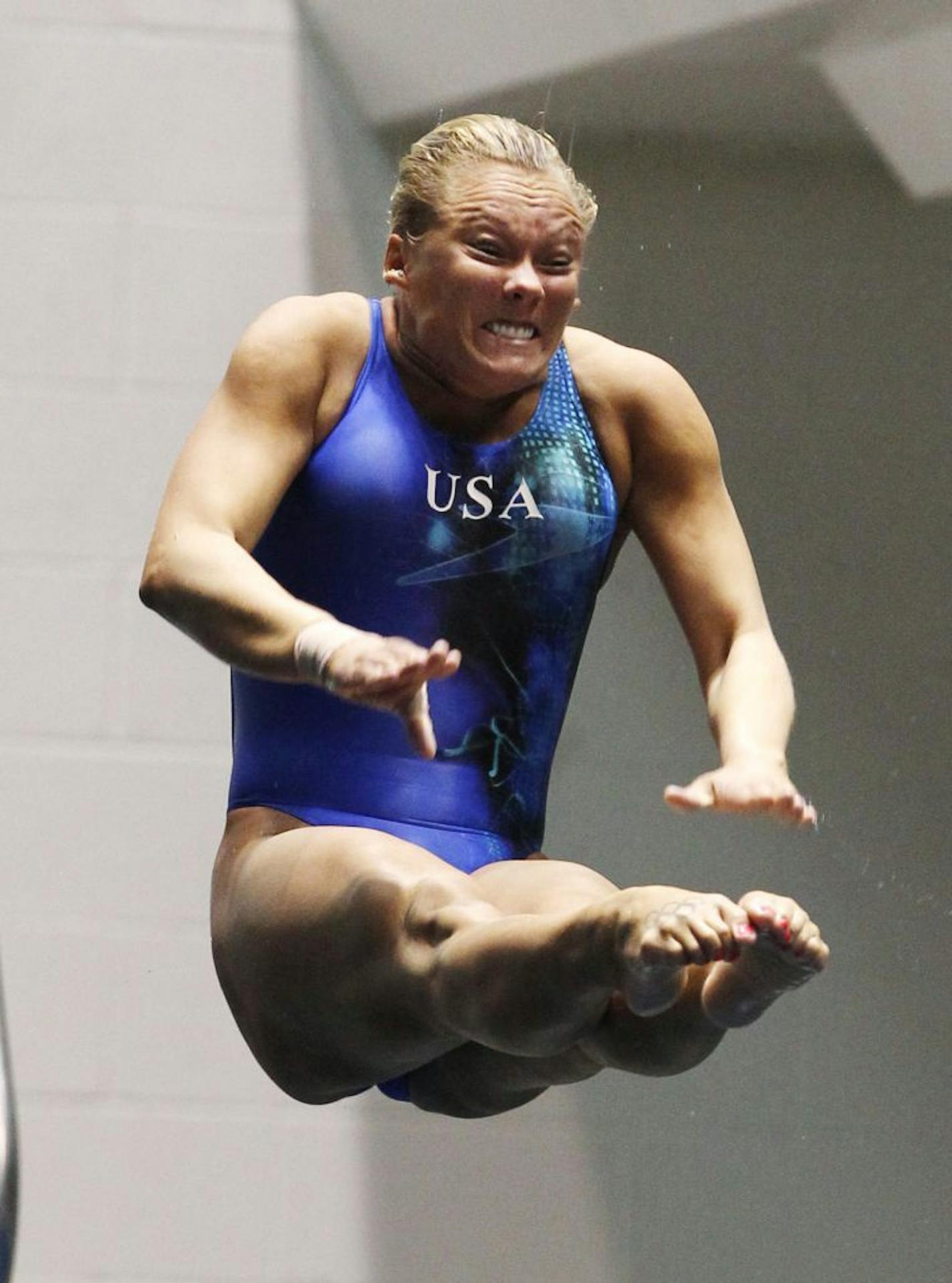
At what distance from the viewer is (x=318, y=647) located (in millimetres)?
1408

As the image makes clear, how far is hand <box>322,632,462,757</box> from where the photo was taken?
133cm

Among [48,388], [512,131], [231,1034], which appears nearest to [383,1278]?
[231,1034]

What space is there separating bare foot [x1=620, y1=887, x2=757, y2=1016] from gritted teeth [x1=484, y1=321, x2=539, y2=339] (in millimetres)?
514

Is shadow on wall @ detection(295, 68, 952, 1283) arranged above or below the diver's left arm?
below

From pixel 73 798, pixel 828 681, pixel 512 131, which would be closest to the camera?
pixel 512 131

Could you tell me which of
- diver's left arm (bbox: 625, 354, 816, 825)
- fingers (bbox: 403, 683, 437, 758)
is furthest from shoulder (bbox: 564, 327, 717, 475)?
fingers (bbox: 403, 683, 437, 758)

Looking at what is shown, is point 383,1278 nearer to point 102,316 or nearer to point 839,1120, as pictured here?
point 839,1120

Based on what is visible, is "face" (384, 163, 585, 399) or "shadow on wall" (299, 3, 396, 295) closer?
"face" (384, 163, 585, 399)

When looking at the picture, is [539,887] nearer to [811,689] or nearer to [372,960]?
[372,960]

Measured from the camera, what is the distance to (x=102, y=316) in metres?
2.61

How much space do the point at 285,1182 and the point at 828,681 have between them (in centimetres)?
85

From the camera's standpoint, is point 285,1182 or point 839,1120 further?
point 285,1182

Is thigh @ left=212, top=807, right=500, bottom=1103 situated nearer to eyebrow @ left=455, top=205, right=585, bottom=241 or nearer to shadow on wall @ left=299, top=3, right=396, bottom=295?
eyebrow @ left=455, top=205, right=585, bottom=241

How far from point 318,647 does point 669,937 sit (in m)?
0.30
